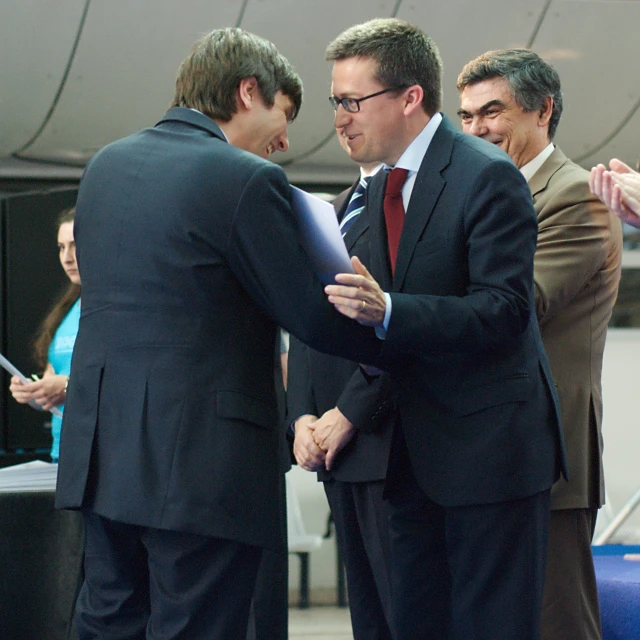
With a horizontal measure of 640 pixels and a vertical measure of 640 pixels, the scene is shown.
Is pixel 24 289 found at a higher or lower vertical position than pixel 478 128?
lower

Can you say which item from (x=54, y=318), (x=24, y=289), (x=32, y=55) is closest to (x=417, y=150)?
(x=54, y=318)

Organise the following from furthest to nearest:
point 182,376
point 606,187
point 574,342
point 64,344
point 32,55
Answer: point 32,55
point 64,344
point 574,342
point 606,187
point 182,376

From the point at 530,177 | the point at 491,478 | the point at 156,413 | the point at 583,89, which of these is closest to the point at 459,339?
the point at 491,478

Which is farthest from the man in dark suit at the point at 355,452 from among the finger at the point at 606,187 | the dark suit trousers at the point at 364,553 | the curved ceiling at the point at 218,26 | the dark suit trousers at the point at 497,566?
the curved ceiling at the point at 218,26

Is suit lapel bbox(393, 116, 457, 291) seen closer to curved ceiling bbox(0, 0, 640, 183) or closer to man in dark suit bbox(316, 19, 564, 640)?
man in dark suit bbox(316, 19, 564, 640)

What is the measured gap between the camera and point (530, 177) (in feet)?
7.70

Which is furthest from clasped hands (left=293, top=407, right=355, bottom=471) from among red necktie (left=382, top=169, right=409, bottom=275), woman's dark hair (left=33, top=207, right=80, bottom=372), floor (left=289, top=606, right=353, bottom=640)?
floor (left=289, top=606, right=353, bottom=640)

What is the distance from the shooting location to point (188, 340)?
165 centimetres

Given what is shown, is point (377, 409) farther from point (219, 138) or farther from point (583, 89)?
point (583, 89)

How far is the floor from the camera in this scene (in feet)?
13.2

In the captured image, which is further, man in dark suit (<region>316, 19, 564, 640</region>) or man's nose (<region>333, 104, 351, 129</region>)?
man's nose (<region>333, 104, 351, 129</region>)

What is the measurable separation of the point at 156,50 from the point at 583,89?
1544mm

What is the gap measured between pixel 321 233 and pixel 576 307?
717 millimetres

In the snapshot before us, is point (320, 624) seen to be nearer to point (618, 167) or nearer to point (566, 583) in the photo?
point (566, 583)
